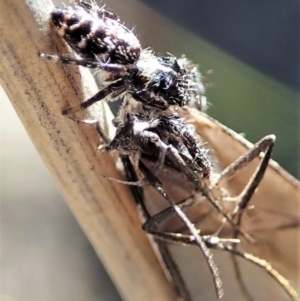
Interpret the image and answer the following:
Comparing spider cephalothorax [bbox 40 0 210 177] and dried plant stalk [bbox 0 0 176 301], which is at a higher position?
spider cephalothorax [bbox 40 0 210 177]

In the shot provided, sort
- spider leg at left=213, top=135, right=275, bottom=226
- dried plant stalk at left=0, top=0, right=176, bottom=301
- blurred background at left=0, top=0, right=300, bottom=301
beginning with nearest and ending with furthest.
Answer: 1. dried plant stalk at left=0, top=0, right=176, bottom=301
2. spider leg at left=213, top=135, right=275, bottom=226
3. blurred background at left=0, top=0, right=300, bottom=301

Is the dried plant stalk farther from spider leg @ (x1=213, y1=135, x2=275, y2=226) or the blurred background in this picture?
the blurred background

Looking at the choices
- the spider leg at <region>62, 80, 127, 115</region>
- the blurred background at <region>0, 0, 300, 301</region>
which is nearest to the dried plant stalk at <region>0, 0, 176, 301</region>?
the spider leg at <region>62, 80, 127, 115</region>

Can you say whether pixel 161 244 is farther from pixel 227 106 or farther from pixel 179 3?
pixel 179 3

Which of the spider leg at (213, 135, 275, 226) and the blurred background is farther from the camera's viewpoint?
the blurred background

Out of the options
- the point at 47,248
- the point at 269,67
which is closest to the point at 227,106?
the point at 269,67

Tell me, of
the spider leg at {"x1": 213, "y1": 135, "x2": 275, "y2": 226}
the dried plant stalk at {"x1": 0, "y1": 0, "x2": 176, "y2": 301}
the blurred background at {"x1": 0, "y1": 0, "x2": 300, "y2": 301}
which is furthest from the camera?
the blurred background at {"x1": 0, "y1": 0, "x2": 300, "y2": 301}

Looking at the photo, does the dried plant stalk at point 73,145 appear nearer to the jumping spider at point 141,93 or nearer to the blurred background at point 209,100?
the jumping spider at point 141,93


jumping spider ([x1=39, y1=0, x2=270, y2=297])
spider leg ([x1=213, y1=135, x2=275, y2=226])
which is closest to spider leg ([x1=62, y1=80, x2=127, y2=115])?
jumping spider ([x1=39, y1=0, x2=270, y2=297])

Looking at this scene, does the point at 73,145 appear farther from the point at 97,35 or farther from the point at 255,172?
the point at 255,172

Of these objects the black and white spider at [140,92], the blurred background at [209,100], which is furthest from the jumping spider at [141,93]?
the blurred background at [209,100]

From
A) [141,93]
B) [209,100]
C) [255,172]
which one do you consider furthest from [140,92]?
[209,100]
